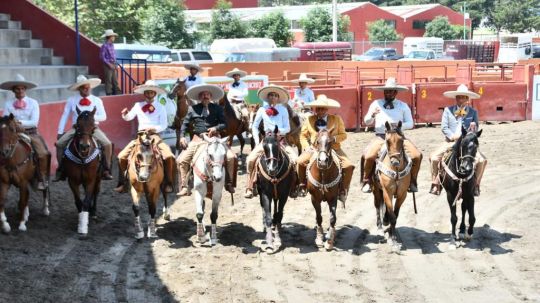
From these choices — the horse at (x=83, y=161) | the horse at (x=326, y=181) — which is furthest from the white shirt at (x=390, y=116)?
the horse at (x=83, y=161)

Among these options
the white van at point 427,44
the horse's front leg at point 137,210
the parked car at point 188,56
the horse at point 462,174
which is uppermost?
the white van at point 427,44

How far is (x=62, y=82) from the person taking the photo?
2134 cm

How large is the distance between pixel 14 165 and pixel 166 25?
40650 mm

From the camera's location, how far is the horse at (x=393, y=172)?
10867 millimetres

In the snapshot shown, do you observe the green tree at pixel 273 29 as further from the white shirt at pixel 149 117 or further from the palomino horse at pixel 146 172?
the palomino horse at pixel 146 172

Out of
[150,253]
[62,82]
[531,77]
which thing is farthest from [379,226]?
[531,77]

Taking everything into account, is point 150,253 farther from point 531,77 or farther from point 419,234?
point 531,77

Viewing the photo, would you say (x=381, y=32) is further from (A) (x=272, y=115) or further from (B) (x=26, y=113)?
(B) (x=26, y=113)

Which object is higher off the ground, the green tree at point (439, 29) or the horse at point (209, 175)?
the green tree at point (439, 29)

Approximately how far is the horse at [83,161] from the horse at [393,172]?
165 inches

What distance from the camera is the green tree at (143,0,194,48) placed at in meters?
50.1

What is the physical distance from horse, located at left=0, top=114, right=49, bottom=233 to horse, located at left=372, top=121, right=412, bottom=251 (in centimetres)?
510

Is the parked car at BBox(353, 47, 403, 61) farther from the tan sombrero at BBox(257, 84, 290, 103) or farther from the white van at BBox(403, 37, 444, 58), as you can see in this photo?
A: the tan sombrero at BBox(257, 84, 290, 103)

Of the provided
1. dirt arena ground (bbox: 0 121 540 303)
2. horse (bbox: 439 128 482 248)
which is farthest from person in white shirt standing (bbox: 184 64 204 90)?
horse (bbox: 439 128 482 248)
